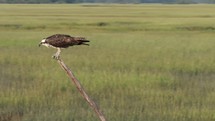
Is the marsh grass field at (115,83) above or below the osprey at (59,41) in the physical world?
below

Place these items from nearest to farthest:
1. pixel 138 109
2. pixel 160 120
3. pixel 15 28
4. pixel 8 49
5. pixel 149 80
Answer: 1. pixel 160 120
2. pixel 138 109
3. pixel 149 80
4. pixel 8 49
5. pixel 15 28

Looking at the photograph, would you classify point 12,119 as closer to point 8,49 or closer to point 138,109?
point 138,109

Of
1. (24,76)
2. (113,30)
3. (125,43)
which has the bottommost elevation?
(113,30)

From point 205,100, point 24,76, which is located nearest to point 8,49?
point 24,76

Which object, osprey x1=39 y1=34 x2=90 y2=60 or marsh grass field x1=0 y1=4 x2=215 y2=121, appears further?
marsh grass field x1=0 y1=4 x2=215 y2=121

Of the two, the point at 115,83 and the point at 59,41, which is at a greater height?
the point at 59,41

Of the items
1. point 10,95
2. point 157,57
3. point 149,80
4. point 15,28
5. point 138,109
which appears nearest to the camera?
point 138,109

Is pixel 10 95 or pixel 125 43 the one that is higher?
pixel 10 95

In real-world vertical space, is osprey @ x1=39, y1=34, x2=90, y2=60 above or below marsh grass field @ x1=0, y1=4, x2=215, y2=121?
above

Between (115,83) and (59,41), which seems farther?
(115,83)

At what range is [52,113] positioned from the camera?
10680mm

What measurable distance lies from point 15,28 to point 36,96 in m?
26.3

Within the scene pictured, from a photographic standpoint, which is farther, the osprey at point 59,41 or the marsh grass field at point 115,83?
the marsh grass field at point 115,83

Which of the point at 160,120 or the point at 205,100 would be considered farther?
the point at 205,100
